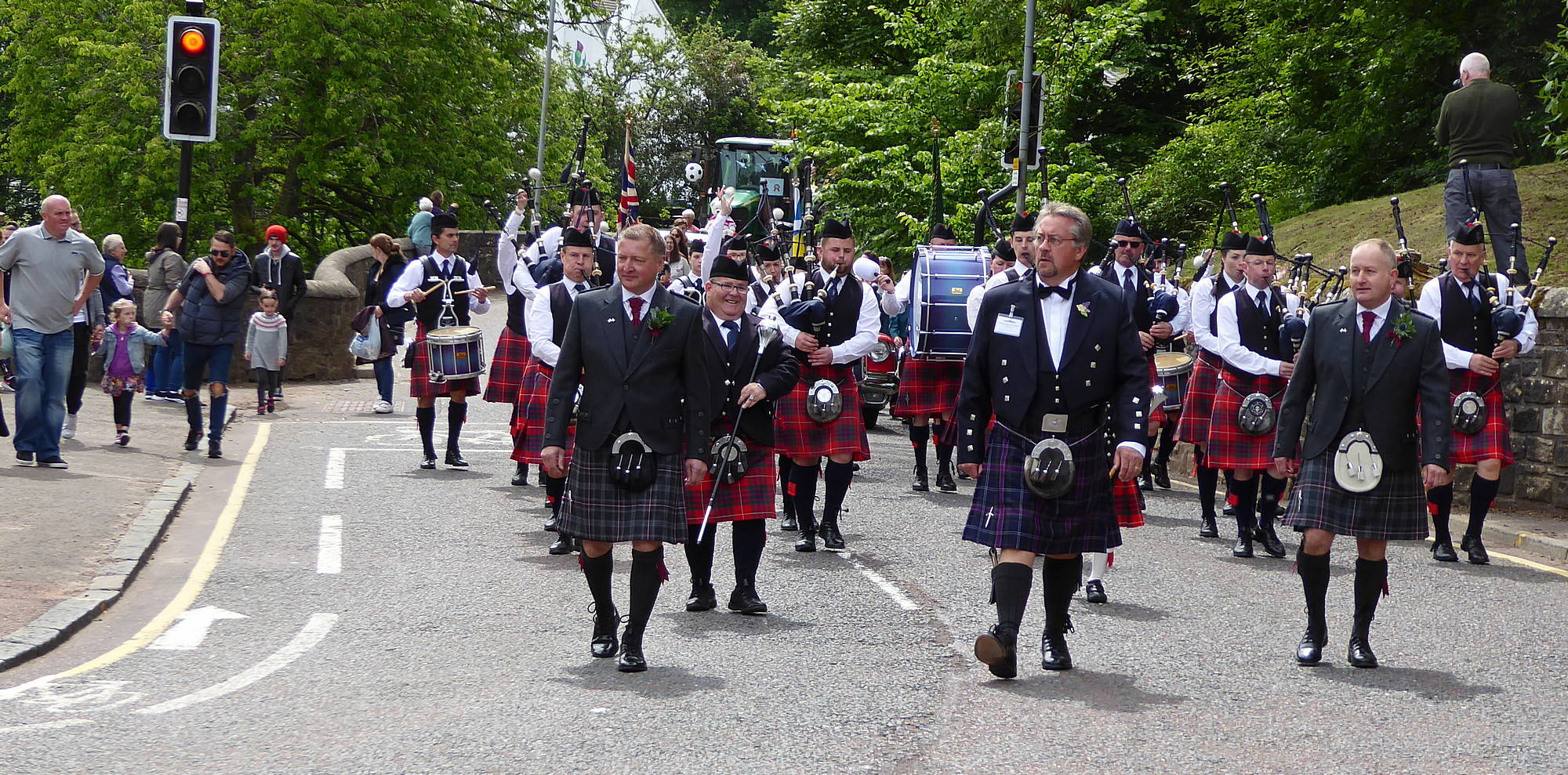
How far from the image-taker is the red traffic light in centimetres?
1245

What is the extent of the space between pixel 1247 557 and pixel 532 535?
4.11 metres

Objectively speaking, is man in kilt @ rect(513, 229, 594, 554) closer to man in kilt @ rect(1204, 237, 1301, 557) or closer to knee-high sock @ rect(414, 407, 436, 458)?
knee-high sock @ rect(414, 407, 436, 458)

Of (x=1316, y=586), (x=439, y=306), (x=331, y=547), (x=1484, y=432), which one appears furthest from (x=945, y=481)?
(x=1316, y=586)

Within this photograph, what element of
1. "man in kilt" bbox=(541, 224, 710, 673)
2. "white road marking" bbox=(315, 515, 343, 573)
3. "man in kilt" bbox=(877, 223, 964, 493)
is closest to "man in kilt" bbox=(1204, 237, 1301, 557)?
"man in kilt" bbox=(877, 223, 964, 493)

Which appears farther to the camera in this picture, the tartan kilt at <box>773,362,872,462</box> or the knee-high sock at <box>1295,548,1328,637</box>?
the tartan kilt at <box>773,362,872,462</box>

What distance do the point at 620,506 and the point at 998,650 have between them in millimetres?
1499

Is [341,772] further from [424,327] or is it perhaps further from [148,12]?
[148,12]

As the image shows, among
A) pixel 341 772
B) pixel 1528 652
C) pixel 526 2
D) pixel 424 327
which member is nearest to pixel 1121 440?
pixel 1528 652

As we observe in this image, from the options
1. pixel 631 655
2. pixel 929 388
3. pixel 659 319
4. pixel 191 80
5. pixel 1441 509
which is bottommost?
pixel 631 655

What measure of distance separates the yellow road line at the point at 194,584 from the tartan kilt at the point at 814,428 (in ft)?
9.92

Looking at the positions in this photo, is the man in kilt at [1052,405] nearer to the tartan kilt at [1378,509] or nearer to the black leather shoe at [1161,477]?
the tartan kilt at [1378,509]

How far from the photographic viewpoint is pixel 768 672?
638cm

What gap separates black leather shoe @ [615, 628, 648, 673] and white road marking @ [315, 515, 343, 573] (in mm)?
2692

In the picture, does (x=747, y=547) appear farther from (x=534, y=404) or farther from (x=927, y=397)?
(x=927, y=397)
